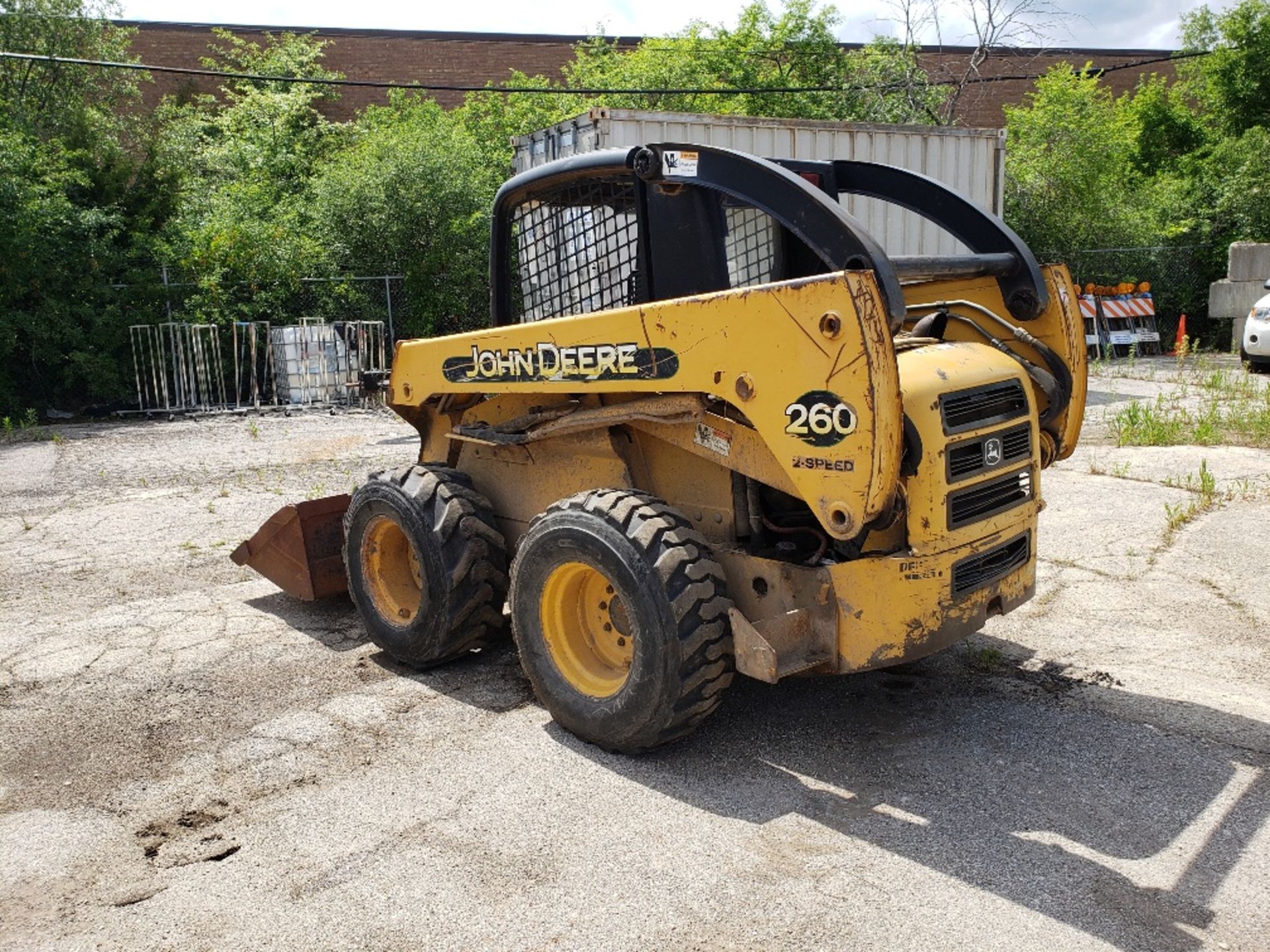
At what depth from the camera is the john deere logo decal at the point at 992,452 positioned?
4.09 metres

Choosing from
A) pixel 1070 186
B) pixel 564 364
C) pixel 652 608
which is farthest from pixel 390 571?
pixel 1070 186

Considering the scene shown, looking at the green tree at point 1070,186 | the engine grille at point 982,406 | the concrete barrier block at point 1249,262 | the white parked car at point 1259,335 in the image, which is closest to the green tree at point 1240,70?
the green tree at point 1070,186

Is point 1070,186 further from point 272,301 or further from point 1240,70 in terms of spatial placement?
point 272,301

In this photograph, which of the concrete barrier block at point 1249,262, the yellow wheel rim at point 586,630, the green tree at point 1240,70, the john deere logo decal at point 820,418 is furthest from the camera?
the green tree at point 1240,70

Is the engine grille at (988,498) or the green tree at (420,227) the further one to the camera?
the green tree at (420,227)

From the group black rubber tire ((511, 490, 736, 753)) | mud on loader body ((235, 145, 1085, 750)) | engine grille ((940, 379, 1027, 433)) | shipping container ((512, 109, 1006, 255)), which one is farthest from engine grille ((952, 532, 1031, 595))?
shipping container ((512, 109, 1006, 255))

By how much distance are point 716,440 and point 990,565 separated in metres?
1.12

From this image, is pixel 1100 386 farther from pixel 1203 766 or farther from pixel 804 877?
pixel 804 877

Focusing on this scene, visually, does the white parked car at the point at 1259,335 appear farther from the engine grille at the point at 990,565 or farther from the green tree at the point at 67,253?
the green tree at the point at 67,253

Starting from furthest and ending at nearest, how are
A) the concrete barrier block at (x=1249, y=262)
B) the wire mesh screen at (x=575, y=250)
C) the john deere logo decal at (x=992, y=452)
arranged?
the concrete barrier block at (x=1249, y=262), the wire mesh screen at (x=575, y=250), the john deere logo decal at (x=992, y=452)

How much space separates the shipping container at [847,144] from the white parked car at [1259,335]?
411cm

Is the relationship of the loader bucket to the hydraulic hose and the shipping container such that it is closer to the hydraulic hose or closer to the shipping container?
the hydraulic hose

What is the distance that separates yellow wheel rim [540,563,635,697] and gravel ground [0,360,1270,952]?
276 millimetres

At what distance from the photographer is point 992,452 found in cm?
413
